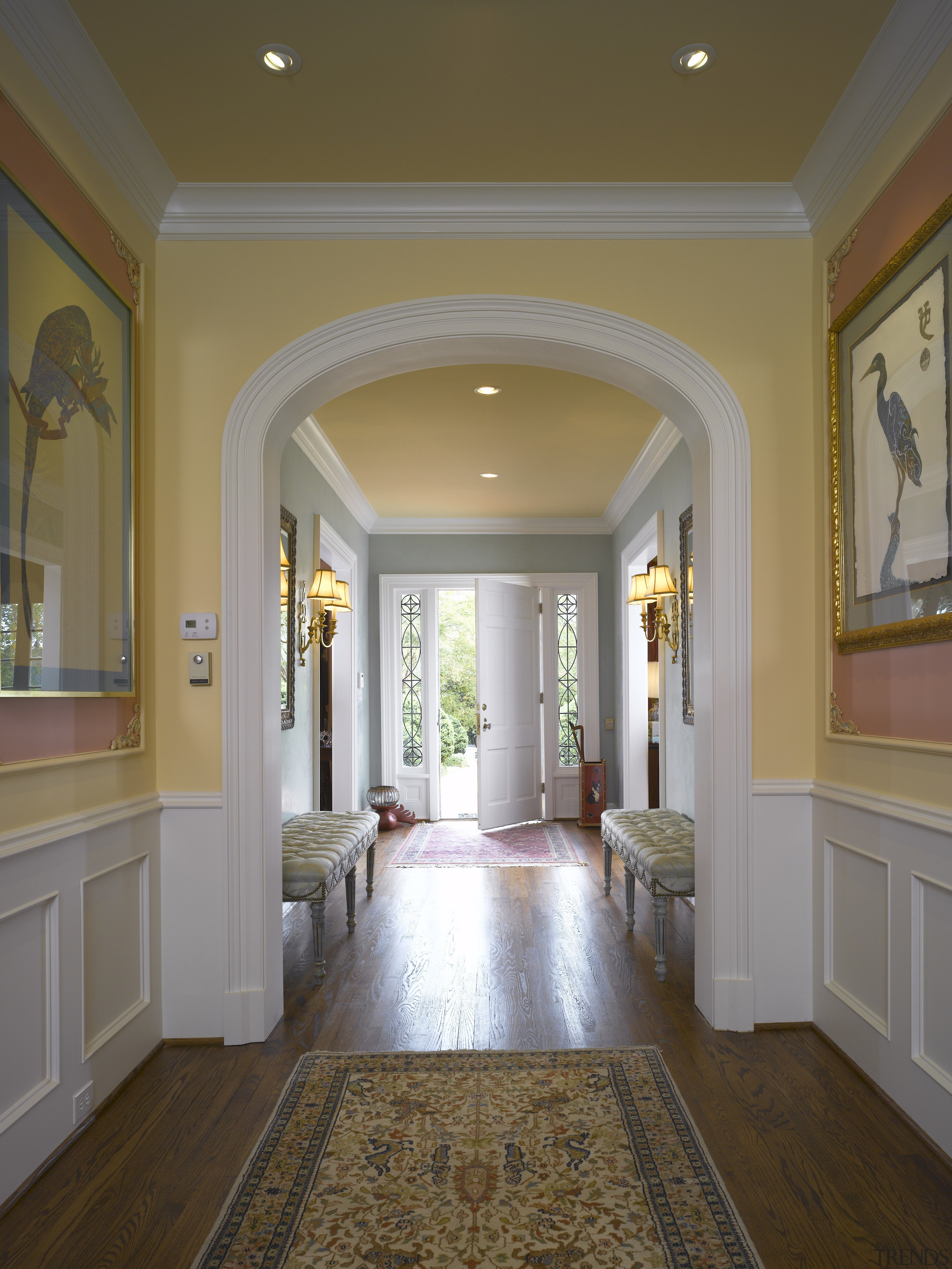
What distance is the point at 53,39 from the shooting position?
224 cm

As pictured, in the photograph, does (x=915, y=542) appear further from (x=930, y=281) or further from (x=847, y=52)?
(x=847, y=52)

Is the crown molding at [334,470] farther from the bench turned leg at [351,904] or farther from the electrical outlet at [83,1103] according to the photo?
the electrical outlet at [83,1103]

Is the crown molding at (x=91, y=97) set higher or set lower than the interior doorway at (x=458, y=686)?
higher

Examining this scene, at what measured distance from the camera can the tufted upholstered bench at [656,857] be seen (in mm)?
3576

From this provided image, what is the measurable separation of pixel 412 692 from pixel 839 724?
228 inches

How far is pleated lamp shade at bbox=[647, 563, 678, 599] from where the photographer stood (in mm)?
5078

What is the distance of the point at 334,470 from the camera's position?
6.17 meters

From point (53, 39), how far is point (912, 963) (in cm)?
338

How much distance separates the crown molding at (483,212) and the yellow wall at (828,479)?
0.98 ft

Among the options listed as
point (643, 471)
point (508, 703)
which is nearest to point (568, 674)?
point (508, 703)

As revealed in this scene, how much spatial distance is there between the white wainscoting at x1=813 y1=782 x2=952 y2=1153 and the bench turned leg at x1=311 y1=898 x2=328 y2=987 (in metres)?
1.94

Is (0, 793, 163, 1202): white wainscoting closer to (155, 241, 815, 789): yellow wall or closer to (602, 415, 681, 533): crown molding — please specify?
(155, 241, 815, 789): yellow wall

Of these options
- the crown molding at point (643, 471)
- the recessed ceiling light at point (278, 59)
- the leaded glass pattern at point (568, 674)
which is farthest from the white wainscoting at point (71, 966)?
the leaded glass pattern at point (568, 674)

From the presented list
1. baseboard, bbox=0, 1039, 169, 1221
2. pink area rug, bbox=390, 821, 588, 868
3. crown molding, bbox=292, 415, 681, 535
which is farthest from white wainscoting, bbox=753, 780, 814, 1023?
pink area rug, bbox=390, 821, 588, 868
